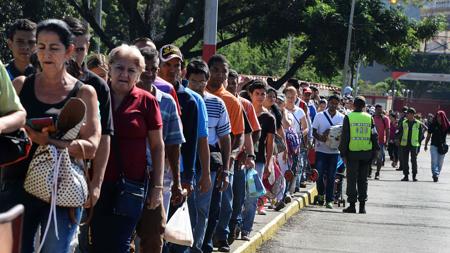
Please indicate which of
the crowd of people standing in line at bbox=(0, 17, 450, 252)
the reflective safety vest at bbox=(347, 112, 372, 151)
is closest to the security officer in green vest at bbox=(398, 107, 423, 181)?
the reflective safety vest at bbox=(347, 112, 372, 151)

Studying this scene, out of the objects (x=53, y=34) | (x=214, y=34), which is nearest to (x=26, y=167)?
(x=53, y=34)

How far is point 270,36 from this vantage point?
90.4ft

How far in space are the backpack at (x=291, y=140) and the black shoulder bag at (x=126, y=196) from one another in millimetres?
9065

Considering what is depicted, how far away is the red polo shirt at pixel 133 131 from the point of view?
5.98 metres

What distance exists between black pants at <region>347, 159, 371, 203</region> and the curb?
86cm

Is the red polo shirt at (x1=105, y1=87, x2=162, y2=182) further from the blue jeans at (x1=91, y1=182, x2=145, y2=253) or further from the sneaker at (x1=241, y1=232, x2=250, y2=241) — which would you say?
the sneaker at (x1=241, y1=232, x2=250, y2=241)

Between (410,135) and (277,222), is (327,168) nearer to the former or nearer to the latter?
(277,222)

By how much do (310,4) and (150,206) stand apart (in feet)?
69.1

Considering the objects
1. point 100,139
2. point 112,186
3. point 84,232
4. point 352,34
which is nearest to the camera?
point 100,139

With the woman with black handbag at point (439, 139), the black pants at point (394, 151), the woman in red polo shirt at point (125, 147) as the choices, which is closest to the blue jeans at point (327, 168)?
the woman in red polo shirt at point (125, 147)

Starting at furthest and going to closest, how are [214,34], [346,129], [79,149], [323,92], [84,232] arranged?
1. [323,92]
2. [346,129]
3. [214,34]
4. [84,232]
5. [79,149]

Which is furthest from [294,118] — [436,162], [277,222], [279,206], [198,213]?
[436,162]

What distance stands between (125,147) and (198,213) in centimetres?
239

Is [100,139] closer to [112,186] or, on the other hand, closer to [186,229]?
[112,186]
